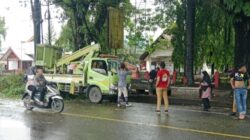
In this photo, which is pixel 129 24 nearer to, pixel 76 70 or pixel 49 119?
pixel 76 70

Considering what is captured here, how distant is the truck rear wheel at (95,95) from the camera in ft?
66.7

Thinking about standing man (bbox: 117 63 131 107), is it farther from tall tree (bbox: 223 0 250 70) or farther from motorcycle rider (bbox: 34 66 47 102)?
tall tree (bbox: 223 0 250 70)

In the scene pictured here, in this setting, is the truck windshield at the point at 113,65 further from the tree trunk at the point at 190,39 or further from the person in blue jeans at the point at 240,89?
the person in blue jeans at the point at 240,89

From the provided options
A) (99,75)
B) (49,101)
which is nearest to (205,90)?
(99,75)

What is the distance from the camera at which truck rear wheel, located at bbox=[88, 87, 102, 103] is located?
66.7 feet

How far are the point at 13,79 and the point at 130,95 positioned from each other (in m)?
6.52

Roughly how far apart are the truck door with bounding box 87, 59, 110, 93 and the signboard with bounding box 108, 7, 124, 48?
20.8 feet

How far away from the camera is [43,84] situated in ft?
53.1

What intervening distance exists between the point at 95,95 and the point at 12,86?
605 cm

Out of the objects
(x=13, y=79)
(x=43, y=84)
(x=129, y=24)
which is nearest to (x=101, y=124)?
(x=43, y=84)

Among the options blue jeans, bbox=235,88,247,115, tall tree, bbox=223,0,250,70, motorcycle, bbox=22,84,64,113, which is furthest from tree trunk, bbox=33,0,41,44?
blue jeans, bbox=235,88,247,115

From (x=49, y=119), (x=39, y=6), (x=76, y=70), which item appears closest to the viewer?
(x=49, y=119)

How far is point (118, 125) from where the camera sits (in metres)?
12.6

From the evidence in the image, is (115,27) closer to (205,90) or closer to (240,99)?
(205,90)
